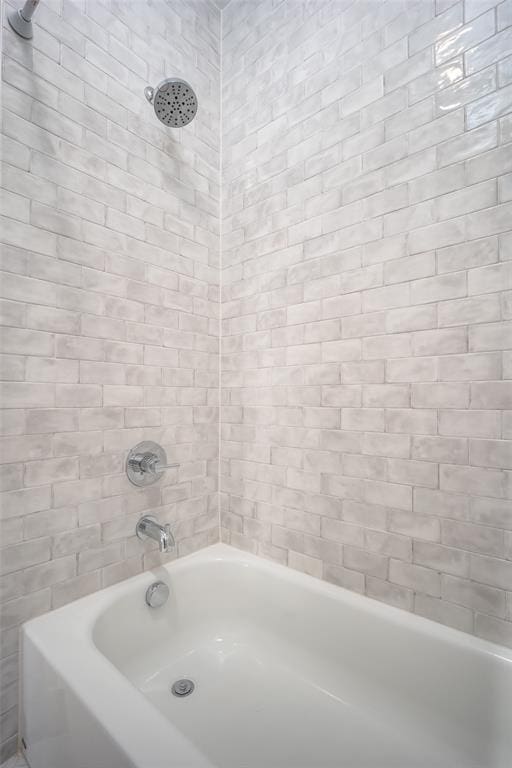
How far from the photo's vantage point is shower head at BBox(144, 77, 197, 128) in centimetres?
128

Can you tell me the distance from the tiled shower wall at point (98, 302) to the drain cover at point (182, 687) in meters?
0.41

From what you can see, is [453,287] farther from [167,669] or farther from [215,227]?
[167,669]

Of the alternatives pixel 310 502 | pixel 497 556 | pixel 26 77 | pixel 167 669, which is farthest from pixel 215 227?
pixel 167 669

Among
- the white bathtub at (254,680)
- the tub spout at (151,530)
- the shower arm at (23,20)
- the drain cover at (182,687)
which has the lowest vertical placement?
the drain cover at (182,687)

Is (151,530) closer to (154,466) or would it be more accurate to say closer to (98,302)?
(154,466)

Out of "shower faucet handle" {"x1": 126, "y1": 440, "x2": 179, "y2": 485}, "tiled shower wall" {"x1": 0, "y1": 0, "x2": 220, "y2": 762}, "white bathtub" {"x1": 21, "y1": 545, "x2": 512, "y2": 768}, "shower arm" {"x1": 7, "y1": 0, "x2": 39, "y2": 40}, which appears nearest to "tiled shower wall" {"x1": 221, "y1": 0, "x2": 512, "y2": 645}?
"white bathtub" {"x1": 21, "y1": 545, "x2": 512, "y2": 768}

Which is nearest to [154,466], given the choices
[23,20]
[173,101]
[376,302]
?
[376,302]

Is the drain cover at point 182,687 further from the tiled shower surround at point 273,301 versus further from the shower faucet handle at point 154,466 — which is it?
the shower faucet handle at point 154,466

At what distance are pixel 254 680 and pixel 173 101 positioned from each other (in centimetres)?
211

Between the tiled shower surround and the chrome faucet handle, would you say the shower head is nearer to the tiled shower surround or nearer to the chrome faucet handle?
the tiled shower surround

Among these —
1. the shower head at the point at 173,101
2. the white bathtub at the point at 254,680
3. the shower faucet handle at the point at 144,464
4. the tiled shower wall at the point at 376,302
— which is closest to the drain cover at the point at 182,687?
the white bathtub at the point at 254,680

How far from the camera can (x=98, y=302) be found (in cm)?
134

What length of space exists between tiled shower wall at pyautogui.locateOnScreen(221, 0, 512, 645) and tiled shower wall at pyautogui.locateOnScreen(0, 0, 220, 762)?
0.23 metres

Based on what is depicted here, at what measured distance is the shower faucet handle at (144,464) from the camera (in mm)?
1423
